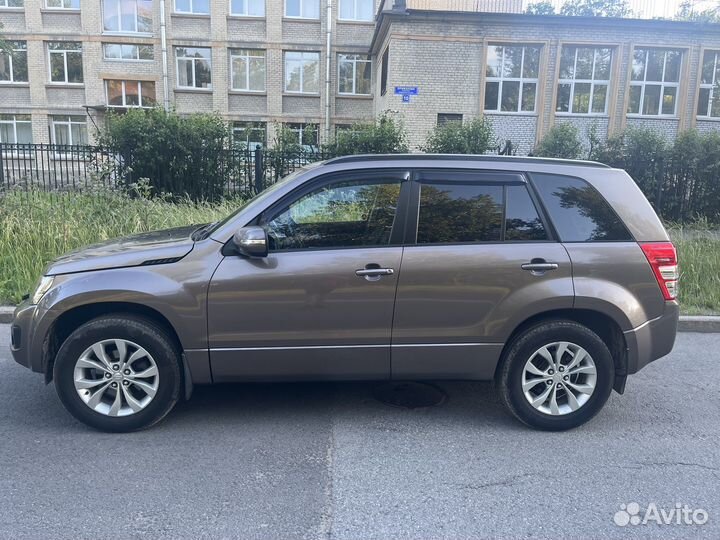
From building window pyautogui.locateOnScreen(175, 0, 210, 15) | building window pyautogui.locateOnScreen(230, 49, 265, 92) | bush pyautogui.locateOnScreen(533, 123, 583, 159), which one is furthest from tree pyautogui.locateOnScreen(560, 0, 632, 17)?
bush pyautogui.locateOnScreen(533, 123, 583, 159)

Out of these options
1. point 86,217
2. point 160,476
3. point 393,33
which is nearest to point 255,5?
point 393,33

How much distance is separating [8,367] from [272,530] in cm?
348

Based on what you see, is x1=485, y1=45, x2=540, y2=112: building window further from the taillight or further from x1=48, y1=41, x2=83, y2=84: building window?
x1=48, y1=41, x2=83, y2=84: building window

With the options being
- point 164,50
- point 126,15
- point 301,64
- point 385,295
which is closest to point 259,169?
point 385,295

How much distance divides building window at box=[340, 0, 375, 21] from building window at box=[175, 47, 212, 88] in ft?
23.8

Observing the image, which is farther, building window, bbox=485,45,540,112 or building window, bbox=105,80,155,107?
building window, bbox=105,80,155,107

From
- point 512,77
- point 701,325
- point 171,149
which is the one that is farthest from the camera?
point 512,77

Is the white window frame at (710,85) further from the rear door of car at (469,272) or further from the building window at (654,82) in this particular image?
the rear door of car at (469,272)

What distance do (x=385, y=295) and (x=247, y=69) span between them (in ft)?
92.1

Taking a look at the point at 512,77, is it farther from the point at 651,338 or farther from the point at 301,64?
the point at 651,338

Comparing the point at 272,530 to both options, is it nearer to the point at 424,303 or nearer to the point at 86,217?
the point at 424,303

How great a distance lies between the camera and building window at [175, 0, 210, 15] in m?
28.5

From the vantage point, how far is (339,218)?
4.11m

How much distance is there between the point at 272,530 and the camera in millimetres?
2787
